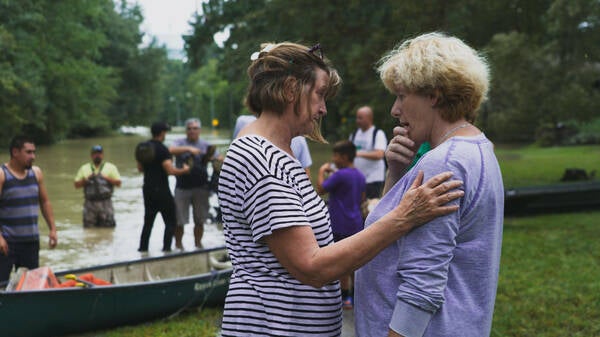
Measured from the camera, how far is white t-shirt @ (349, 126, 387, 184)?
9031 mm

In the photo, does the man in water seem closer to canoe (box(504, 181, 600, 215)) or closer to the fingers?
the fingers

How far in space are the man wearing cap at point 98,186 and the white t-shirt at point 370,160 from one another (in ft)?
16.5

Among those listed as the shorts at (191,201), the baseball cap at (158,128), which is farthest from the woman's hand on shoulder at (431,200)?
the shorts at (191,201)

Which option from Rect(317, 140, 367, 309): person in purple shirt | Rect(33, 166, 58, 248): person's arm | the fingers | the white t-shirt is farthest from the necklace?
the white t-shirt

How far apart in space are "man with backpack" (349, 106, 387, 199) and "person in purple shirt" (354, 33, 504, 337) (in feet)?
22.5

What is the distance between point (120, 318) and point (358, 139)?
163 inches

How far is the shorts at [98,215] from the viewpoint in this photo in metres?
12.7

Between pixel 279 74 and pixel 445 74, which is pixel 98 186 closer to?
pixel 279 74

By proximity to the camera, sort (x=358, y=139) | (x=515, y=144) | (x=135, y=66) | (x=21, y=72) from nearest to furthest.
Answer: (x=358, y=139)
(x=515, y=144)
(x=21, y=72)
(x=135, y=66)

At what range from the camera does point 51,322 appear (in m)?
6.02

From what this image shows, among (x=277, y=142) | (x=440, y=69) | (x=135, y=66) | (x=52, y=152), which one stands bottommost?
(x=52, y=152)

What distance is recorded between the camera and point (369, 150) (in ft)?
29.7

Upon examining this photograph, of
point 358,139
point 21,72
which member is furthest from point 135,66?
point 358,139

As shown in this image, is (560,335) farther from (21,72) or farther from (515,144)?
(21,72)
